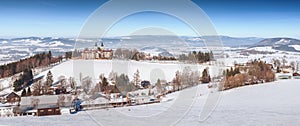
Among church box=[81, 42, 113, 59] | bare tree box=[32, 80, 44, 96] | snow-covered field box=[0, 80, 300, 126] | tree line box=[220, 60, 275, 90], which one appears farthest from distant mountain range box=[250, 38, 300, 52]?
snow-covered field box=[0, 80, 300, 126]

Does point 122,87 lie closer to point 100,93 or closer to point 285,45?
point 100,93

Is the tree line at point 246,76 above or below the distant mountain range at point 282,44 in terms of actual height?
below

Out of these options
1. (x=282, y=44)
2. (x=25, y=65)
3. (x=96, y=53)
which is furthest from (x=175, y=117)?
(x=282, y=44)

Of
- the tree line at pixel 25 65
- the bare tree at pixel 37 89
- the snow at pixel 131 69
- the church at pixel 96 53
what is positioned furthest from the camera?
the tree line at pixel 25 65

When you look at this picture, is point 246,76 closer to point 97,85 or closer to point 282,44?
point 97,85

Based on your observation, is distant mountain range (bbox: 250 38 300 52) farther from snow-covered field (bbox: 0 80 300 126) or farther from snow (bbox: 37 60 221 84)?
snow-covered field (bbox: 0 80 300 126)

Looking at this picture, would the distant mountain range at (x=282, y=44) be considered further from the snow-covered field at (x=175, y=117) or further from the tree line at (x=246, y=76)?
the snow-covered field at (x=175, y=117)

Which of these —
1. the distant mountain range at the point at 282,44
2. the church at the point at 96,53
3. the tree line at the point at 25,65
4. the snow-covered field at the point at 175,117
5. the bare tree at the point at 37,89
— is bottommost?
the bare tree at the point at 37,89

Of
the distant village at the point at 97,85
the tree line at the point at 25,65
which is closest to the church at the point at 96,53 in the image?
the distant village at the point at 97,85
